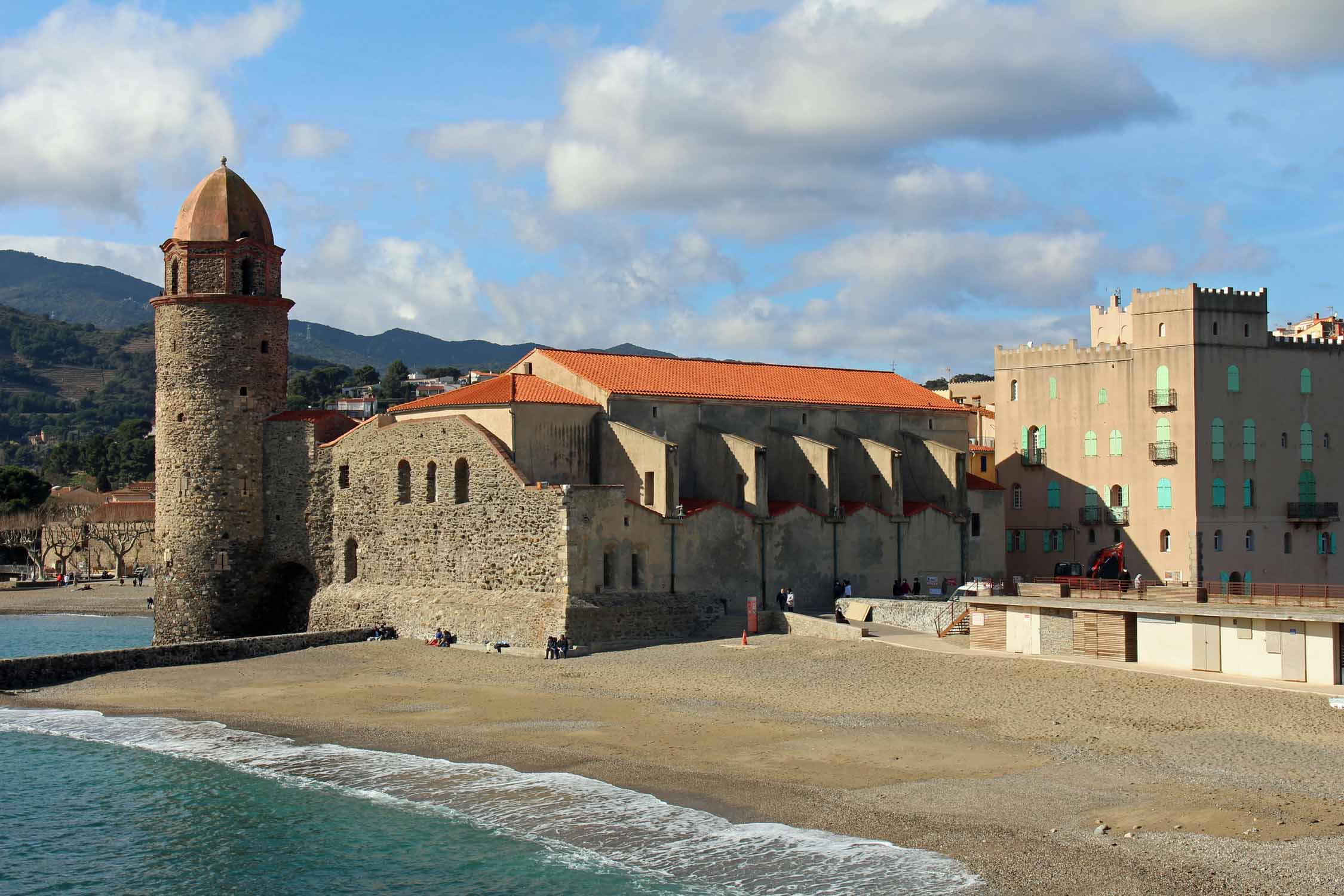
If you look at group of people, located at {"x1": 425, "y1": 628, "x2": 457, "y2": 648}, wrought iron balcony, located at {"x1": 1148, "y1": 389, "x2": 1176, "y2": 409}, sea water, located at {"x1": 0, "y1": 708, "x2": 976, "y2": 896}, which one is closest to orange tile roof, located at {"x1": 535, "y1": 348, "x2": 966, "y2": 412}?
wrought iron balcony, located at {"x1": 1148, "y1": 389, "x2": 1176, "y2": 409}

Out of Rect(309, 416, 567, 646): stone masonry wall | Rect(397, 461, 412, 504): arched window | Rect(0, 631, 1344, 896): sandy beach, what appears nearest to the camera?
Rect(0, 631, 1344, 896): sandy beach

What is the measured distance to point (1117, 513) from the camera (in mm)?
44594

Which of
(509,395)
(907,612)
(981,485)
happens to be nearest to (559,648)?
(509,395)

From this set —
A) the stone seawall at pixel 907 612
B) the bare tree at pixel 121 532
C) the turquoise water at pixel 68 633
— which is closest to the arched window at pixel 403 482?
the turquoise water at pixel 68 633

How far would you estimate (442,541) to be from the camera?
3966 cm

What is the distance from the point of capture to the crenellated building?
4306 cm

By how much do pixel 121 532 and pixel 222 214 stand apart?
4117 cm

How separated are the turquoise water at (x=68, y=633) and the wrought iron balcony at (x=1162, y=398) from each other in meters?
33.6

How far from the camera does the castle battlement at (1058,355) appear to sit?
45.2 m

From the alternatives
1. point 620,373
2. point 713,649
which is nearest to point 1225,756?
point 713,649

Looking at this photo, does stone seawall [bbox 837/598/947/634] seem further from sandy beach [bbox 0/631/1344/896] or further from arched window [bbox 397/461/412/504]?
arched window [bbox 397/461/412/504]

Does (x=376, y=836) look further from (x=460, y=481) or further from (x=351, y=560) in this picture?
(x=351, y=560)

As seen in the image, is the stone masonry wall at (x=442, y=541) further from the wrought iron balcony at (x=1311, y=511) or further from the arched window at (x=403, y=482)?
the wrought iron balcony at (x=1311, y=511)

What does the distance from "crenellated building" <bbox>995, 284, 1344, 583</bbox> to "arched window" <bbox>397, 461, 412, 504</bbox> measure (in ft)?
72.2
